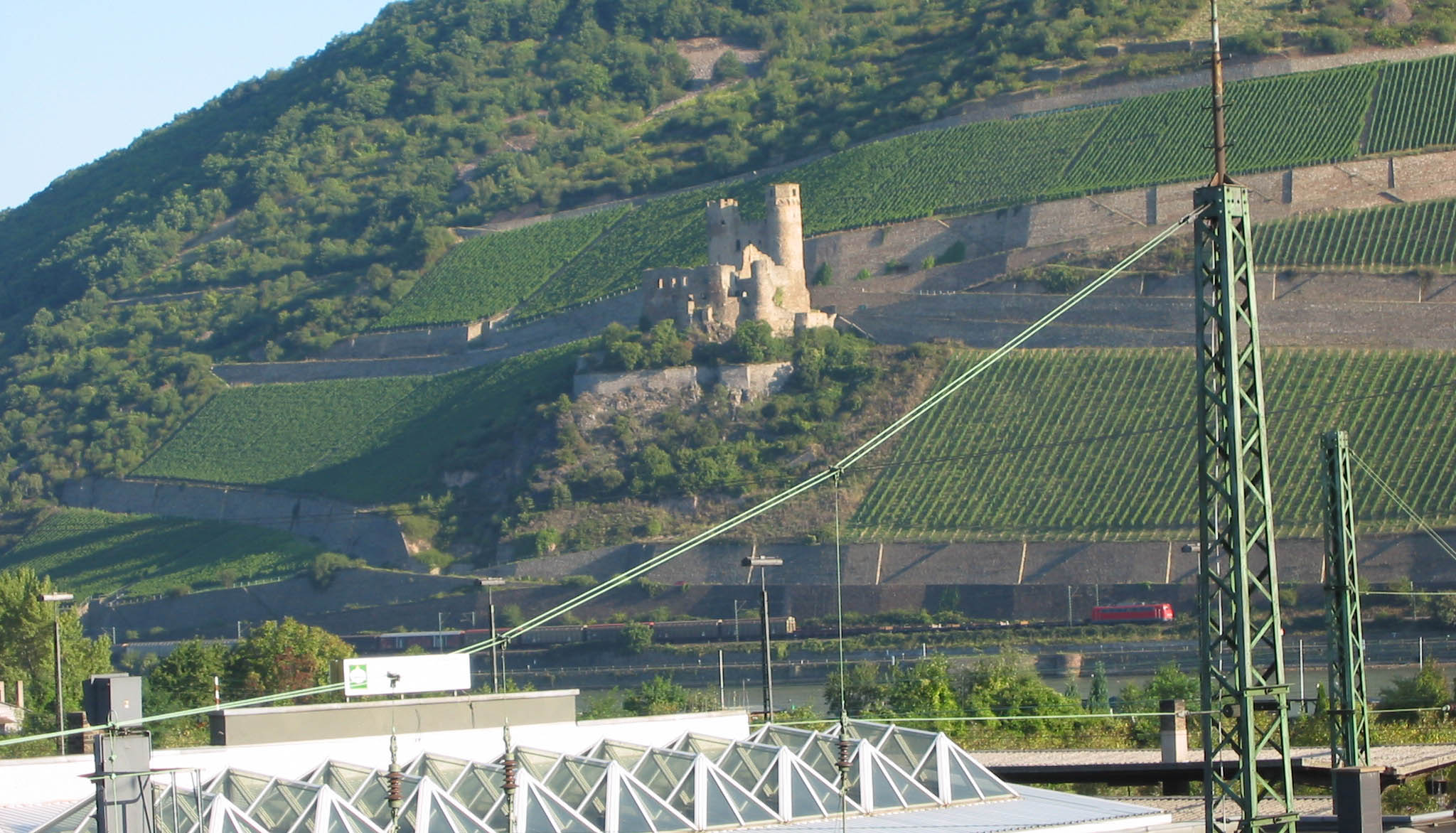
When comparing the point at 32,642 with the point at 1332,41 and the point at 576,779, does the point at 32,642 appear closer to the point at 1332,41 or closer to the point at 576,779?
the point at 576,779

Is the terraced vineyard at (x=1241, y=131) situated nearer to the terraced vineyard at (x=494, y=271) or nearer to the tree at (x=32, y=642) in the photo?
the terraced vineyard at (x=494, y=271)

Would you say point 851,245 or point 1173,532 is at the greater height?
point 851,245

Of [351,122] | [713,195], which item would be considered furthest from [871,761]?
[351,122]

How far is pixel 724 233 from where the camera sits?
74.1 meters

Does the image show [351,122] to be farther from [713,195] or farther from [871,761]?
[871,761]

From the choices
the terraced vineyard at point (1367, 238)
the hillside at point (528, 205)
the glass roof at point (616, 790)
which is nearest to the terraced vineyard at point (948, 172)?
the hillside at point (528, 205)

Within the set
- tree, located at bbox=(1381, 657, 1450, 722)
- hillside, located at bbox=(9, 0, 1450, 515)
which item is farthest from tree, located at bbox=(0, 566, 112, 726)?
hillside, located at bbox=(9, 0, 1450, 515)

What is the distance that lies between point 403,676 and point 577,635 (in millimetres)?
41065

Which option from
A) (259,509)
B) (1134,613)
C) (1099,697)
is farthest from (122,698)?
(259,509)

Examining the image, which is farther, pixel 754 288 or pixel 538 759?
pixel 754 288

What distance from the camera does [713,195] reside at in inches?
3561

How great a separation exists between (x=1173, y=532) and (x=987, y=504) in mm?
5533

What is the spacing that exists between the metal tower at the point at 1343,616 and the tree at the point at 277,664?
83.1ft

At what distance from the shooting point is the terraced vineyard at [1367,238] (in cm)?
6141
